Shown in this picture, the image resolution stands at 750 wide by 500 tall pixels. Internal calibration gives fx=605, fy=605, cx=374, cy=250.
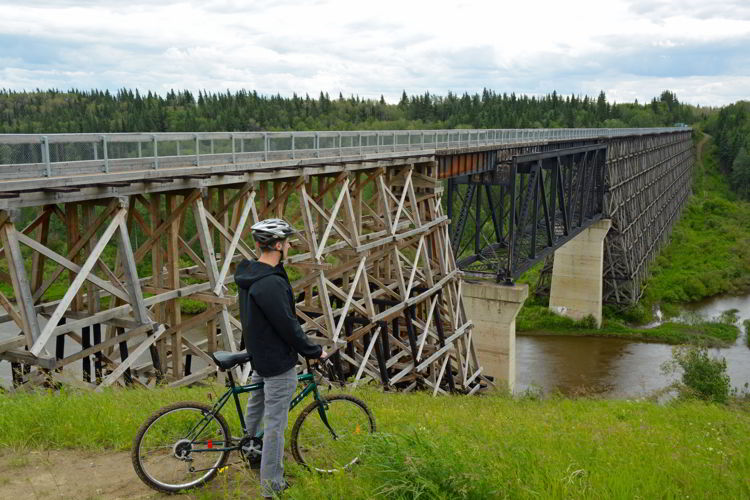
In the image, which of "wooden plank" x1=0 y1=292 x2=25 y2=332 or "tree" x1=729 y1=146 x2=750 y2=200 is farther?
"tree" x1=729 y1=146 x2=750 y2=200

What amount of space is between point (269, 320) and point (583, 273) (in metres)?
36.1

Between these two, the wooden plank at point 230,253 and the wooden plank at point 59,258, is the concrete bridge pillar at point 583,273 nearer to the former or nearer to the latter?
the wooden plank at point 230,253

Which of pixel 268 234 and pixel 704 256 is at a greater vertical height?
pixel 268 234

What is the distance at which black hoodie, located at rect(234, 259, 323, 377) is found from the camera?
4.57 meters

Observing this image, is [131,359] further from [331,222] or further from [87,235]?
[331,222]

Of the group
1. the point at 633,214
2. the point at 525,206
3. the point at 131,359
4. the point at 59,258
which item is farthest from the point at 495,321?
the point at 633,214

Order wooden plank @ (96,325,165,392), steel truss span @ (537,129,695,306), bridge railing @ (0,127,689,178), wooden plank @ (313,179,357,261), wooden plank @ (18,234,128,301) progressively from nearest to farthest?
1. wooden plank @ (18,234,128,301)
2. bridge railing @ (0,127,689,178)
3. wooden plank @ (96,325,165,392)
4. wooden plank @ (313,179,357,261)
5. steel truss span @ (537,129,695,306)

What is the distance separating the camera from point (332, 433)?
5418 millimetres

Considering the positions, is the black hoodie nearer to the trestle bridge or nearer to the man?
the man

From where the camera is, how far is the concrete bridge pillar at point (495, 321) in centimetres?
2191

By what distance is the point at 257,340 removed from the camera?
472 cm

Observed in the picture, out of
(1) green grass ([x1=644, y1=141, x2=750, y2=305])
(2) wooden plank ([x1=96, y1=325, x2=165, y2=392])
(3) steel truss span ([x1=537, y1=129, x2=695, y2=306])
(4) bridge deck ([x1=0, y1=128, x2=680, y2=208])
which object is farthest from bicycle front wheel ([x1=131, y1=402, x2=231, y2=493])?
(1) green grass ([x1=644, y1=141, x2=750, y2=305])

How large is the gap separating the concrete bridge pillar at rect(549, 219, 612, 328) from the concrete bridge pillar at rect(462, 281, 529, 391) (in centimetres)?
1694

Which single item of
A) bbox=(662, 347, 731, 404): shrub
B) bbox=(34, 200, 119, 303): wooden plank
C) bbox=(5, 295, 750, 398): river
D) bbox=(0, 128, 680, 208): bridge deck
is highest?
bbox=(0, 128, 680, 208): bridge deck
